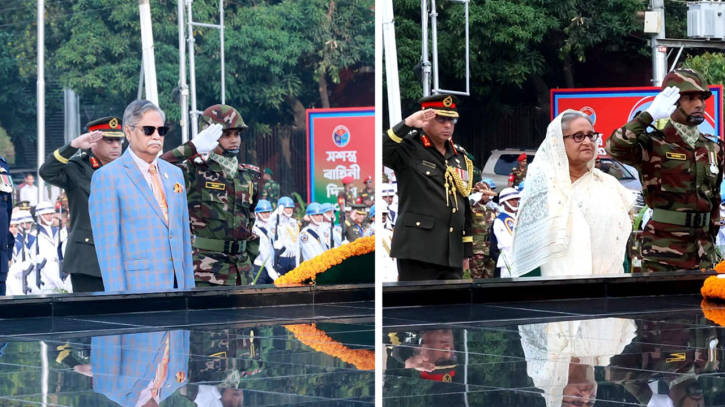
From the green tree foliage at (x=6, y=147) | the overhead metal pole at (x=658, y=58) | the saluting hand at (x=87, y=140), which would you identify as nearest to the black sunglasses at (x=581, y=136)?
the saluting hand at (x=87, y=140)

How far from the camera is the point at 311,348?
14.6 ft

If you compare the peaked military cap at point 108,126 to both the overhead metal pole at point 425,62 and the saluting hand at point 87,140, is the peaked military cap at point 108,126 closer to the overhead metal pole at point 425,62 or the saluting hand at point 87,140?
the saluting hand at point 87,140

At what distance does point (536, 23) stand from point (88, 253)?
16.5 m

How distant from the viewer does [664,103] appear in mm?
6809

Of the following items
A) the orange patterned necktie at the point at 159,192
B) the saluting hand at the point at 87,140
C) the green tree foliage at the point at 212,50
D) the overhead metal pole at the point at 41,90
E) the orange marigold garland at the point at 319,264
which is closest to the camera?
the orange patterned necktie at the point at 159,192

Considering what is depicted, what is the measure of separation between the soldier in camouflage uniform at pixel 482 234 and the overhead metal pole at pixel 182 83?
448 centimetres

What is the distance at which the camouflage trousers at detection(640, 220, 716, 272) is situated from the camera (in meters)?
6.97

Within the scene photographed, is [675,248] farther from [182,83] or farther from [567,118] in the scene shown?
[182,83]

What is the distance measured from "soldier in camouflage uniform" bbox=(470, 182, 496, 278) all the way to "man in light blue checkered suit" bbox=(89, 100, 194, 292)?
533 cm

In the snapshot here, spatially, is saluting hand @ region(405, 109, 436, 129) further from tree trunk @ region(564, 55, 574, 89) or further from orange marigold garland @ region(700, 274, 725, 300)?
tree trunk @ region(564, 55, 574, 89)

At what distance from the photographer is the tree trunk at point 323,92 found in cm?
726

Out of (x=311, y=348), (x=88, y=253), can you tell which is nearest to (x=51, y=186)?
(x=88, y=253)

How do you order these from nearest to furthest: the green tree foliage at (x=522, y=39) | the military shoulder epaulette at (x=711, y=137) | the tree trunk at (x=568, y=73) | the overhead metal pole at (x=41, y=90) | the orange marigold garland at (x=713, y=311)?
the orange marigold garland at (x=713, y=311) → the overhead metal pole at (x=41, y=90) → the military shoulder epaulette at (x=711, y=137) → the green tree foliage at (x=522, y=39) → the tree trunk at (x=568, y=73)

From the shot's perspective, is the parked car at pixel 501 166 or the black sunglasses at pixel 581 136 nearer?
the black sunglasses at pixel 581 136
